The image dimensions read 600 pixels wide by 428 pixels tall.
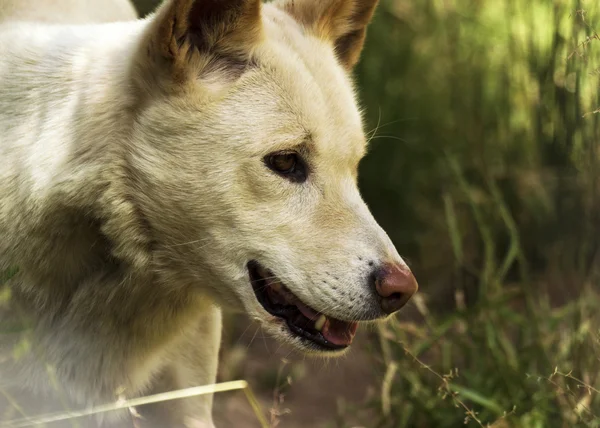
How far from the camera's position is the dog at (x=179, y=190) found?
252 cm

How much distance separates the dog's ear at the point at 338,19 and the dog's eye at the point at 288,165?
0.57 m

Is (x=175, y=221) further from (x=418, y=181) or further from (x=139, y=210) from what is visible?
(x=418, y=181)

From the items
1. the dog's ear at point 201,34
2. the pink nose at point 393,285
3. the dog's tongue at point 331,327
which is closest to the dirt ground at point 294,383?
the dog's tongue at point 331,327

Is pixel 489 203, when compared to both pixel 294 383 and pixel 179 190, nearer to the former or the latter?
pixel 294 383

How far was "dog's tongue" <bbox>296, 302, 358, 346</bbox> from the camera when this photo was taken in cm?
263

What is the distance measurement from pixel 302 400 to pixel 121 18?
209 centimetres

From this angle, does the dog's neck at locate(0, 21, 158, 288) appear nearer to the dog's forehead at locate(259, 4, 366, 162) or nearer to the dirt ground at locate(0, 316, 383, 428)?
the dog's forehead at locate(259, 4, 366, 162)

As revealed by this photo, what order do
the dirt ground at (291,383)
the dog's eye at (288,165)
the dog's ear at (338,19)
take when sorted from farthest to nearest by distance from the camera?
the dirt ground at (291,383) < the dog's ear at (338,19) < the dog's eye at (288,165)

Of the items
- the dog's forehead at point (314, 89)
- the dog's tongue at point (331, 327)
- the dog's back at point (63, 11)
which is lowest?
the dog's tongue at point (331, 327)

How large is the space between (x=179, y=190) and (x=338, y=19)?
0.91m

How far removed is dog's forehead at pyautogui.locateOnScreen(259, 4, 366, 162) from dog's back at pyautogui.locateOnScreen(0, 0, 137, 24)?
34.7 inches

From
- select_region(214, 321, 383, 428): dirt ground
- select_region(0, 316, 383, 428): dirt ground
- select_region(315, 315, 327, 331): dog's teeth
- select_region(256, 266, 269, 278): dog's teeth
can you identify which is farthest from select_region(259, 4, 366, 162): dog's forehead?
select_region(214, 321, 383, 428): dirt ground

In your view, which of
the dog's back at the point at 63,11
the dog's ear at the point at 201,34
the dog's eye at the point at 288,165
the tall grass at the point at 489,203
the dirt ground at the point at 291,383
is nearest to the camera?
the dog's ear at the point at 201,34

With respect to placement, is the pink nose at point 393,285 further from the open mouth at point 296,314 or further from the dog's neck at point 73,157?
the dog's neck at point 73,157
